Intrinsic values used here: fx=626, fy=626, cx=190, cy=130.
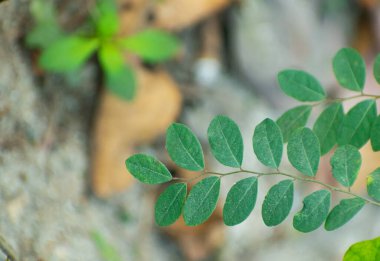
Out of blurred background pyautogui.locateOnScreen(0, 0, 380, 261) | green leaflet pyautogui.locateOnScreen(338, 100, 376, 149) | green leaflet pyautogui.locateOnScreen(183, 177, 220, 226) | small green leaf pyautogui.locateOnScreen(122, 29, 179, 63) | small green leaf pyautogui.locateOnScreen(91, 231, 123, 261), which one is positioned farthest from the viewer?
small green leaf pyautogui.locateOnScreen(122, 29, 179, 63)

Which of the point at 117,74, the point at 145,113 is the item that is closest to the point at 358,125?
the point at 117,74

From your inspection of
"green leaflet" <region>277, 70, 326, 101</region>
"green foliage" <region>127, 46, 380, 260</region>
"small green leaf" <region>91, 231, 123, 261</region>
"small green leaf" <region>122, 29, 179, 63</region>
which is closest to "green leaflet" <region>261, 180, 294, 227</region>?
"green foliage" <region>127, 46, 380, 260</region>

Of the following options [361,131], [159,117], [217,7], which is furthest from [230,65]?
[361,131]

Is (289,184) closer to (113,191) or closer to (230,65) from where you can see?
(113,191)

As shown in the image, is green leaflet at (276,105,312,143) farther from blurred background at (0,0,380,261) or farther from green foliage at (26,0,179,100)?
green foliage at (26,0,179,100)

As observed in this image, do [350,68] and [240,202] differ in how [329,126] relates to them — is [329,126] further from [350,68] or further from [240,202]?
[240,202]

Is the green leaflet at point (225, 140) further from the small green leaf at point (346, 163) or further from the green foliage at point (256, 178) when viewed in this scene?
the small green leaf at point (346, 163)
